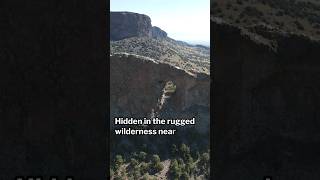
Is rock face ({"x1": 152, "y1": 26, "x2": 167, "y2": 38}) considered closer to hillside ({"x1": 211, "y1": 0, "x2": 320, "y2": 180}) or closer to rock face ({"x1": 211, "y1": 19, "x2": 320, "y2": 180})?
hillside ({"x1": 211, "y1": 0, "x2": 320, "y2": 180})

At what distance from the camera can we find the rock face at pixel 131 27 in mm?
90775

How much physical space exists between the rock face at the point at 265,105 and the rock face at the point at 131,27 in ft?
132

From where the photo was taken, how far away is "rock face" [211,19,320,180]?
4503 cm

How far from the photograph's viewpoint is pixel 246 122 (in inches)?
1839

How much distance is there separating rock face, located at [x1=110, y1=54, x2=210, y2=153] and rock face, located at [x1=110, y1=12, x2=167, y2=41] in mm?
17482

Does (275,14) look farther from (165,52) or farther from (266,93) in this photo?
(165,52)

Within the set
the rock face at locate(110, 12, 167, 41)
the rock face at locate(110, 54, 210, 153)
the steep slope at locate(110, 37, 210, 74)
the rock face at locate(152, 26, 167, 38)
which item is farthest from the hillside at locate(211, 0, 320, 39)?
the rock face at locate(152, 26, 167, 38)

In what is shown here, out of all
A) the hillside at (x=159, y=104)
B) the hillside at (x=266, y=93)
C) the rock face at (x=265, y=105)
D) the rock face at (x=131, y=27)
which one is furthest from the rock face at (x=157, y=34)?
the rock face at (x=265, y=105)

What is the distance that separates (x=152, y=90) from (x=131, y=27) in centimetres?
3158

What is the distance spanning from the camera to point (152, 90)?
2717 inches

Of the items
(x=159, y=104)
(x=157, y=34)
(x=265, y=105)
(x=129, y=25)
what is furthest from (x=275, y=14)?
(x=129, y=25)
